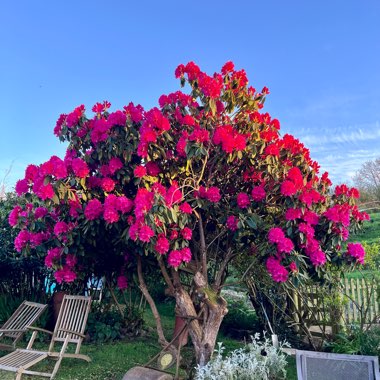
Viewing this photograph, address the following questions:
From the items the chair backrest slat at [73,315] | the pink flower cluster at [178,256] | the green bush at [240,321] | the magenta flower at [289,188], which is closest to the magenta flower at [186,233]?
the pink flower cluster at [178,256]

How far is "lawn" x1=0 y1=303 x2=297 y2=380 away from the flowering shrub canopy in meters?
1.21

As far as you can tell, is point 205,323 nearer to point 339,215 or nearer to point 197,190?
point 197,190

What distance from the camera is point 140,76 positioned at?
7.91m

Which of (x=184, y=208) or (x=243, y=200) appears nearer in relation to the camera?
(x=184, y=208)

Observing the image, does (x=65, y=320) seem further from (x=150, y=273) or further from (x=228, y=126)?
(x=228, y=126)

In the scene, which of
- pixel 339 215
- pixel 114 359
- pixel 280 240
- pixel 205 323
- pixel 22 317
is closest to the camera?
pixel 280 240

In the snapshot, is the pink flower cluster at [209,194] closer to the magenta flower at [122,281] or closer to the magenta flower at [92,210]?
the magenta flower at [92,210]

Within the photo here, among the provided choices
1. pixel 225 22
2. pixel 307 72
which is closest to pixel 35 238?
pixel 225 22

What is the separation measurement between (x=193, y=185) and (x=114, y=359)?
→ 2.75 m

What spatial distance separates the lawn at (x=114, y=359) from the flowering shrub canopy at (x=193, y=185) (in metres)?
1.21

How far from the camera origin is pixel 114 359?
17.5 feet

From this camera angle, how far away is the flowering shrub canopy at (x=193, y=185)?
12.7 feet

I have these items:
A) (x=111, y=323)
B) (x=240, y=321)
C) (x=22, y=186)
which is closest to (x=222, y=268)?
(x=22, y=186)

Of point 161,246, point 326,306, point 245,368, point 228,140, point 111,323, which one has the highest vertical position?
point 228,140
